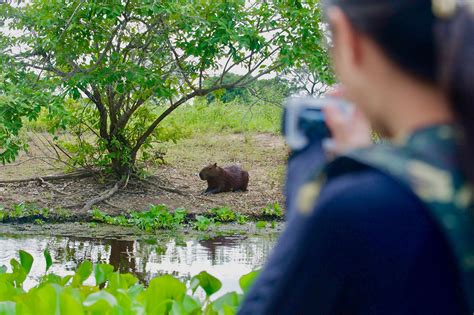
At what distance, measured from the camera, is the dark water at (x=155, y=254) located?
259 inches

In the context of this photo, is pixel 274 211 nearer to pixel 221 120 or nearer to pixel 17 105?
pixel 221 120

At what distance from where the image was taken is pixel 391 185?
2.72 feet

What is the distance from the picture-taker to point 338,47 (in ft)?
2.80

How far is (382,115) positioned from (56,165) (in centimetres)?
1238

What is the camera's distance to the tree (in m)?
7.46

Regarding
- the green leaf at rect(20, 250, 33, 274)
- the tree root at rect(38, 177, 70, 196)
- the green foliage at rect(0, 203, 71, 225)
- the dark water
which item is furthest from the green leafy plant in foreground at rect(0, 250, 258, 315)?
the tree root at rect(38, 177, 70, 196)

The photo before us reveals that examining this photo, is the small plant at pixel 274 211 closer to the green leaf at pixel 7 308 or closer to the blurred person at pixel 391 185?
the green leaf at pixel 7 308

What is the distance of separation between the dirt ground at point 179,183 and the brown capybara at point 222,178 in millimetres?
150

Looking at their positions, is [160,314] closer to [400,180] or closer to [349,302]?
[349,302]

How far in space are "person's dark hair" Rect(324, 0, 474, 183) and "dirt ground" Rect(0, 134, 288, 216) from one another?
29.6 ft

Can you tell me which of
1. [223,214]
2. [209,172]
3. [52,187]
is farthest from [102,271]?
[209,172]

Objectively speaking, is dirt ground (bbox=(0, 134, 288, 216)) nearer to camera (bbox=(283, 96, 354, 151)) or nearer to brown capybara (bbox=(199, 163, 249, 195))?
brown capybara (bbox=(199, 163, 249, 195))

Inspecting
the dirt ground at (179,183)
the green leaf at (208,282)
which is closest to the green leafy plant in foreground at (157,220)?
the dirt ground at (179,183)

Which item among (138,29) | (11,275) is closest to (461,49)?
(11,275)
